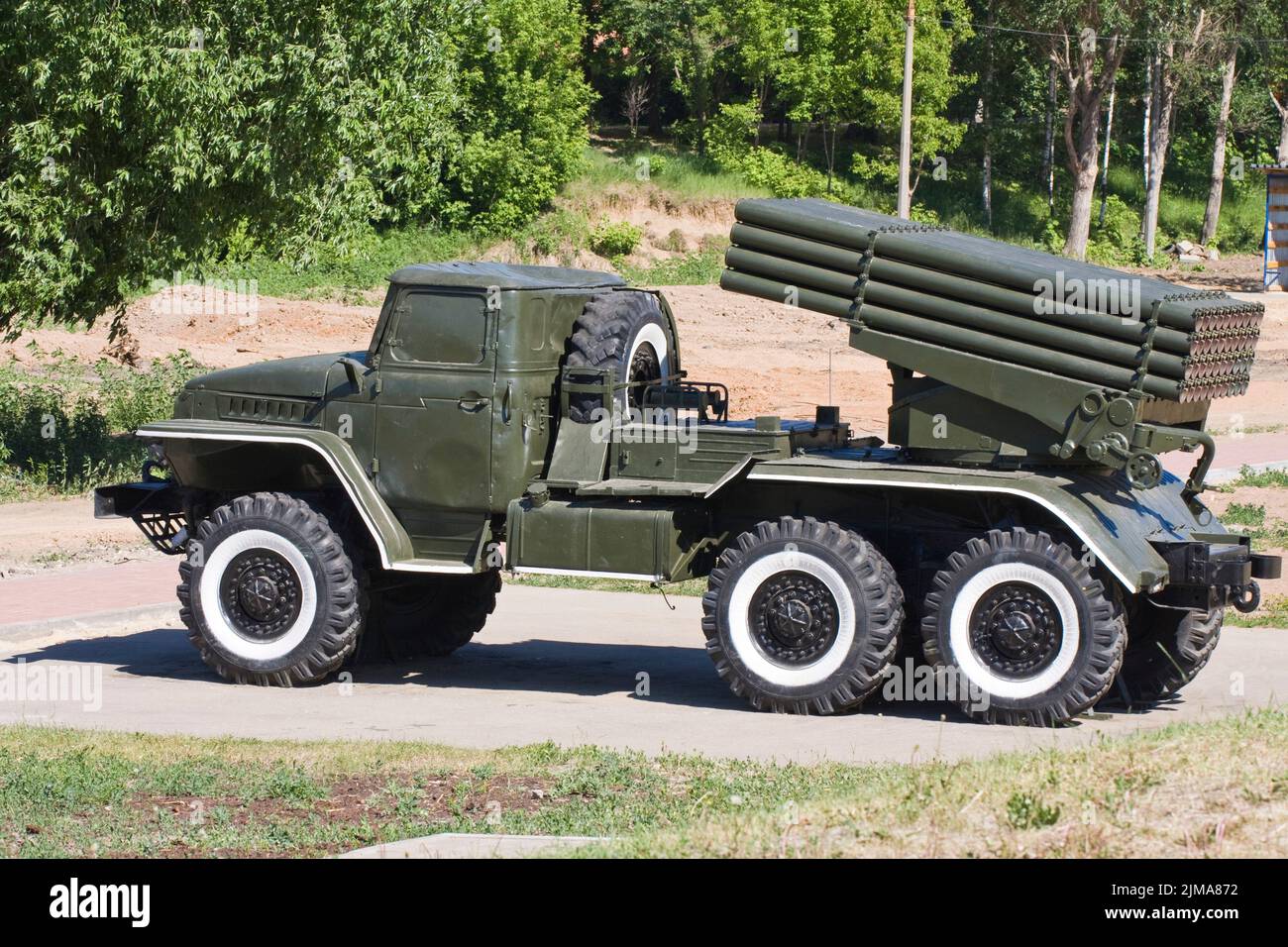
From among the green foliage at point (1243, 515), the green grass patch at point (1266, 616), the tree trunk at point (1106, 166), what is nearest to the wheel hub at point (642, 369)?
the green grass patch at point (1266, 616)

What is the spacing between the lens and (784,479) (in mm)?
10680

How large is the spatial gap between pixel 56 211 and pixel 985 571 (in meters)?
13.6

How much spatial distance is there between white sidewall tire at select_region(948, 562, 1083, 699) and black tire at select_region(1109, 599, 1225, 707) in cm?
107

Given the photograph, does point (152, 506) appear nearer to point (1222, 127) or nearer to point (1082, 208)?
point (1082, 208)

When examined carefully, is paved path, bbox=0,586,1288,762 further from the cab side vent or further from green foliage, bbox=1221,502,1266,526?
green foliage, bbox=1221,502,1266,526

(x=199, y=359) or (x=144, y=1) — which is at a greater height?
(x=144, y=1)

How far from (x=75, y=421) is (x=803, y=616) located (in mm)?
16101

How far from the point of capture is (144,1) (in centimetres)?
1938

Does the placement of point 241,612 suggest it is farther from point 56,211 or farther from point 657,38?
point 657,38

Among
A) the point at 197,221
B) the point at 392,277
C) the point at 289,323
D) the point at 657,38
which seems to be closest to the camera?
the point at 392,277
